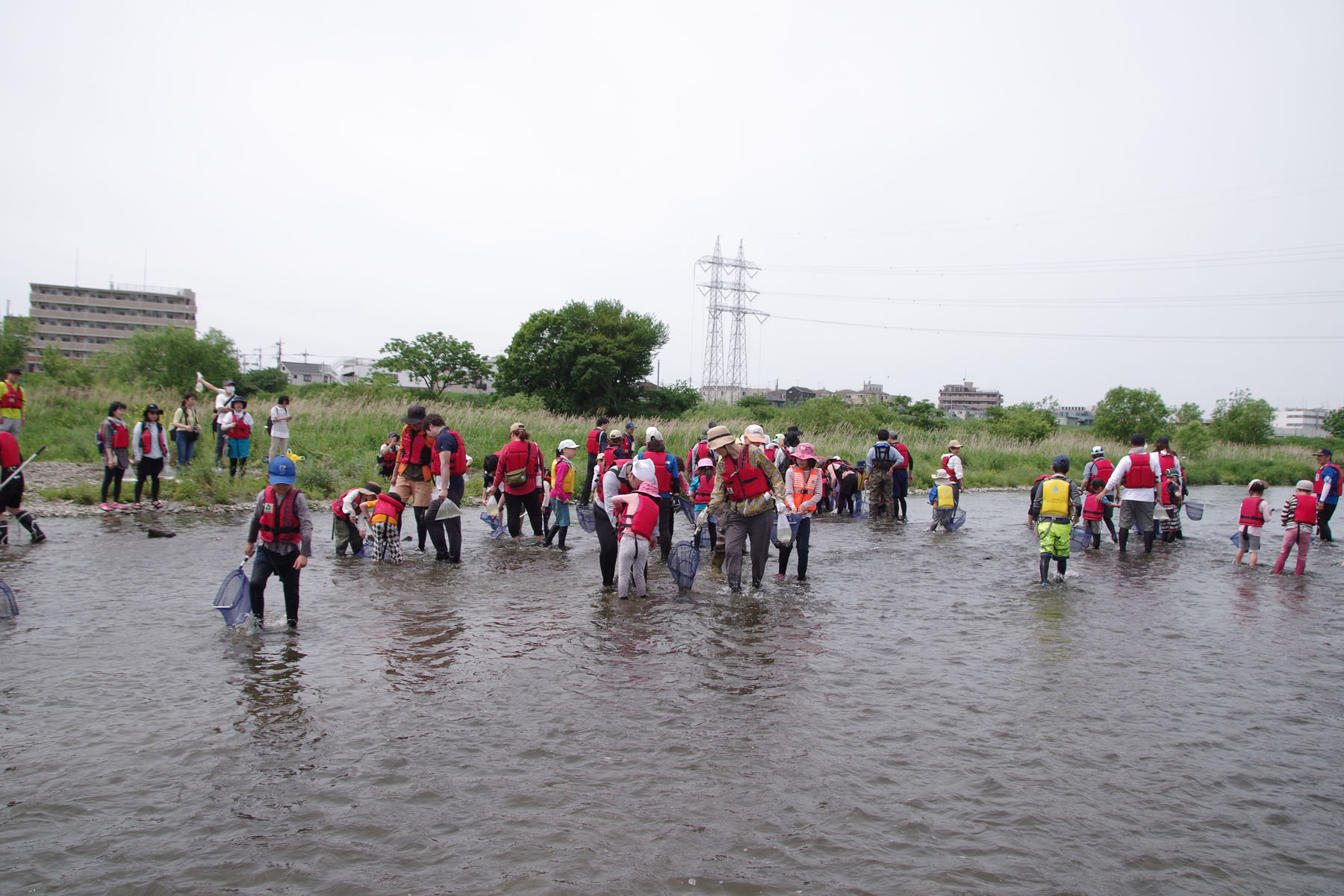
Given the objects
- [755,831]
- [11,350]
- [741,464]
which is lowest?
[755,831]

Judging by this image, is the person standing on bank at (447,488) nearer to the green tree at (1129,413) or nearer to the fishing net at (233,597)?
the fishing net at (233,597)

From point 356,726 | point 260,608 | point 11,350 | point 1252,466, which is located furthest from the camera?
point 11,350

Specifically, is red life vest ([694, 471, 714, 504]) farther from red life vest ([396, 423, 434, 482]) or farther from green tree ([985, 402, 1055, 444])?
green tree ([985, 402, 1055, 444])

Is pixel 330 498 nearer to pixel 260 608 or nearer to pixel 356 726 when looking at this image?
pixel 260 608

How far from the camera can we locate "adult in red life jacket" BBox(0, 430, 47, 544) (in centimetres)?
1017

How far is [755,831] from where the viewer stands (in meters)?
4.15

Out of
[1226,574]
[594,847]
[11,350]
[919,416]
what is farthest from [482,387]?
[594,847]

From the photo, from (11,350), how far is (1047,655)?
70.5 m

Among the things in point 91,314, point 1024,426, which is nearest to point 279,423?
point 1024,426

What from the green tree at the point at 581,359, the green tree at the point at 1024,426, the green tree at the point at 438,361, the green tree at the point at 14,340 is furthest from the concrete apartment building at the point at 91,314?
the green tree at the point at 1024,426

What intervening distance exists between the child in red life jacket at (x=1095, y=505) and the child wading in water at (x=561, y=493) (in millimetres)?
8878

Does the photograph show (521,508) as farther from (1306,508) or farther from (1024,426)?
(1024,426)

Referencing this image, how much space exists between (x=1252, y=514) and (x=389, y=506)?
12669 millimetres

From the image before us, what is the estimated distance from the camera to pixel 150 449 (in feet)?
44.1
